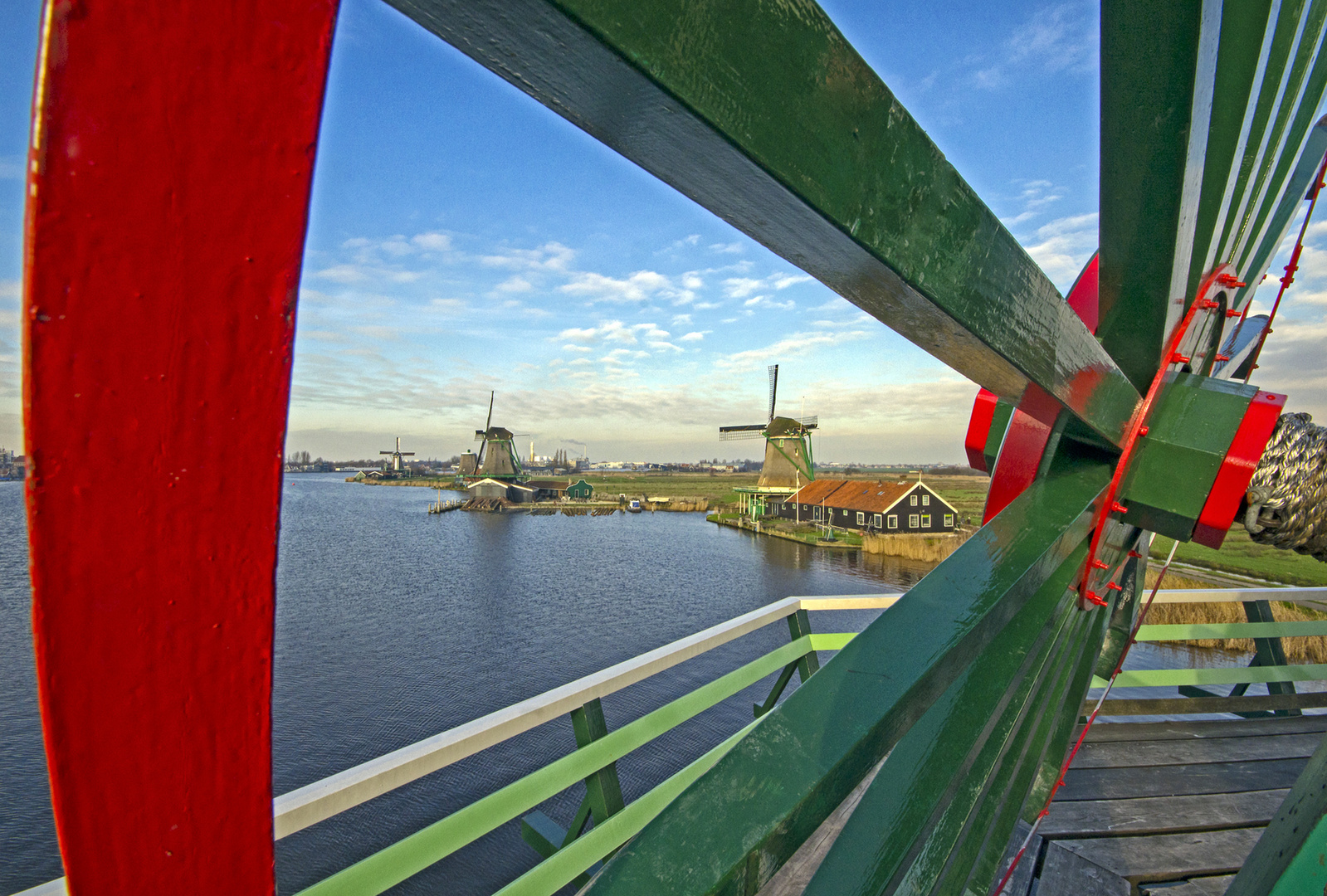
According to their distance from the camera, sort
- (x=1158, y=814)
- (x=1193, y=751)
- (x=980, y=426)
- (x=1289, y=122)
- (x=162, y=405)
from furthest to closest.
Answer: (x=1193, y=751), (x=1158, y=814), (x=980, y=426), (x=1289, y=122), (x=162, y=405)

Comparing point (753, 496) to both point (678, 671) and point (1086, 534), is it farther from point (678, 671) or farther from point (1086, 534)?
point (1086, 534)

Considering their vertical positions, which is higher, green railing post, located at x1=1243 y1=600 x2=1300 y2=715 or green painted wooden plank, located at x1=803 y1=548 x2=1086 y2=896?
green painted wooden plank, located at x1=803 y1=548 x2=1086 y2=896

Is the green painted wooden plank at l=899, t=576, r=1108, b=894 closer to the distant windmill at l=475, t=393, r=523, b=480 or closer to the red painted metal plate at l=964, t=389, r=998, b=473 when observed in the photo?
the red painted metal plate at l=964, t=389, r=998, b=473

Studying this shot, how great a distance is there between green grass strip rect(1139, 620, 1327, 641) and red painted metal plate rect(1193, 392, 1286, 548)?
11.2 feet

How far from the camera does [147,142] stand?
252mm

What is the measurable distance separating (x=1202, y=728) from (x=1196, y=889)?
6.29 ft

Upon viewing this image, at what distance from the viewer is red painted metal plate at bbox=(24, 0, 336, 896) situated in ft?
0.78

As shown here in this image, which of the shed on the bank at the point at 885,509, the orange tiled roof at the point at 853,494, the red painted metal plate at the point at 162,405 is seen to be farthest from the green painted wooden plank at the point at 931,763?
the orange tiled roof at the point at 853,494

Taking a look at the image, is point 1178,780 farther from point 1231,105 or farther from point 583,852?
point 1231,105

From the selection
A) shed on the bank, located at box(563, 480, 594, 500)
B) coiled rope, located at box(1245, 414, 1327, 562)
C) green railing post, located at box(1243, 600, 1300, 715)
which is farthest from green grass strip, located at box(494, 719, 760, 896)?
shed on the bank, located at box(563, 480, 594, 500)

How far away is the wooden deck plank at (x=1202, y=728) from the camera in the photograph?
10.7 ft

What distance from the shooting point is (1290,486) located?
1.32m

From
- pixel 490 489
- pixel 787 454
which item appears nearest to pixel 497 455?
pixel 490 489

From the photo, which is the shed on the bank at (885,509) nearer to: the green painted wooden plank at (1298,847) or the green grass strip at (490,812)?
the green grass strip at (490,812)
